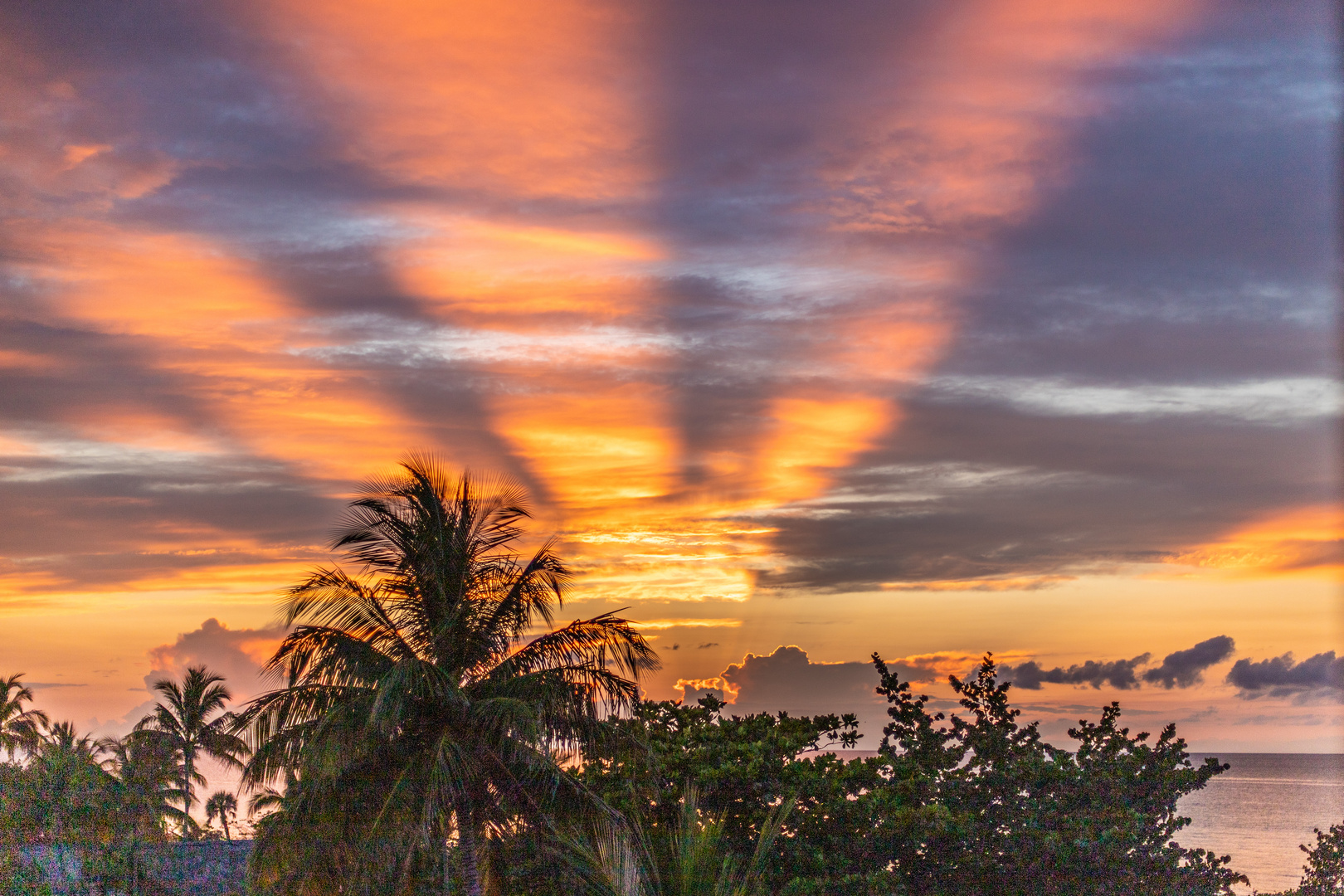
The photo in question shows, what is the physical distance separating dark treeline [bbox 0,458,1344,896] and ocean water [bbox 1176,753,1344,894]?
2157 inches

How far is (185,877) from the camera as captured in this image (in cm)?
2058

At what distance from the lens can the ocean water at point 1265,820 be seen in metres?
84.3

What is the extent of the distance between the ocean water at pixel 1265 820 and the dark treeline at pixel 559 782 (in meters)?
54.8

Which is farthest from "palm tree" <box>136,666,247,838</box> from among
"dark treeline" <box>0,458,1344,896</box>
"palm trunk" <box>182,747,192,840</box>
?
"dark treeline" <box>0,458,1344,896</box>

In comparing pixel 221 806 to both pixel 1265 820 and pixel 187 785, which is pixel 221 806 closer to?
pixel 187 785

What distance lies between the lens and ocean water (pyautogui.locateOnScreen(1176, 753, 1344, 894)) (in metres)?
84.3

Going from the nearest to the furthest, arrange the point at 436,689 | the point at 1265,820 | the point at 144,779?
the point at 436,689
the point at 144,779
the point at 1265,820

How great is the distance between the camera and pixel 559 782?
16.5m

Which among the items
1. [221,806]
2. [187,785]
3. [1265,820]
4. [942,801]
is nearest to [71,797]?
[942,801]

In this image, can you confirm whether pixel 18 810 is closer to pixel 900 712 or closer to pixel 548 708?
pixel 548 708

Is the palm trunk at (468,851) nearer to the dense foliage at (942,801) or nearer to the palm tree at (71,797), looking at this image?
the dense foliage at (942,801)

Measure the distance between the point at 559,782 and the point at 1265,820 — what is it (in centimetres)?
12479

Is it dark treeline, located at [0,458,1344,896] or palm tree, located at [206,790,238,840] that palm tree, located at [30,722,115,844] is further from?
palm tree, located at [206,790,238,840]

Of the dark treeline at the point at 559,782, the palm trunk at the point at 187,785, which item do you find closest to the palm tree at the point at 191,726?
the palm trunk at the point at 187,785
